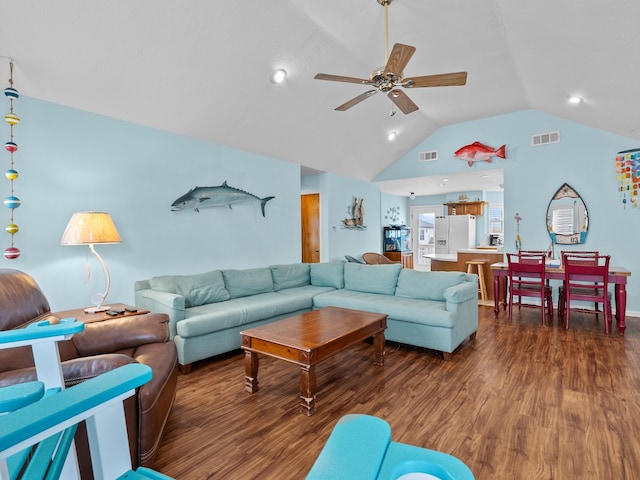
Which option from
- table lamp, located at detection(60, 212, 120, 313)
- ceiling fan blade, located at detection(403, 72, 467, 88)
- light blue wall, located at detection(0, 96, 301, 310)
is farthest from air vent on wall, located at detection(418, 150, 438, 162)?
table lamp, located at detection(60, 212, 120, 313)

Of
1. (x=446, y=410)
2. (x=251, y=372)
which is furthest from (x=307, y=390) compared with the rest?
(x=446, y=410)

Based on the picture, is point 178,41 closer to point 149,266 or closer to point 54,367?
point 149,266

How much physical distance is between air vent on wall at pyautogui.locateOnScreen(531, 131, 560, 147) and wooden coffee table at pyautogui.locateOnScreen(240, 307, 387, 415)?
4.49m

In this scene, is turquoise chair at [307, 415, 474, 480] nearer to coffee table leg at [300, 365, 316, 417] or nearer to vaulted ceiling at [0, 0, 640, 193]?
coffee table leg at [300, 365, 316, 417]

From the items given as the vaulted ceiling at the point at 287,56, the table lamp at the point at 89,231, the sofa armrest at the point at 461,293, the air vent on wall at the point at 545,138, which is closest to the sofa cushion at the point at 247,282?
the table lamp at the point at 89,231

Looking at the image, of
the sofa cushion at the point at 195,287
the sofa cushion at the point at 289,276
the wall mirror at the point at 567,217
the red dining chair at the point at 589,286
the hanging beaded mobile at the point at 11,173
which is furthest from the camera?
the wall mirror at the point at 567,217

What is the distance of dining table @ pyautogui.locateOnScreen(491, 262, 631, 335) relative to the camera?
400 cm

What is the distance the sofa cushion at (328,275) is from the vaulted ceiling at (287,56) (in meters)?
1.90

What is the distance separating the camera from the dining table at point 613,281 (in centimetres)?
400

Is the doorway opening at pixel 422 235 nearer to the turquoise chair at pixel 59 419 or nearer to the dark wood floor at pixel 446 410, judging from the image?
the dark wood floor at pixel 446 410

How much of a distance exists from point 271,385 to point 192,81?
2919mm

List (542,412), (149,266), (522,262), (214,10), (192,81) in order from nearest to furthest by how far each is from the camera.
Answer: (542,412) → (214,10) → (192,81) → (149,266) → (522,262)

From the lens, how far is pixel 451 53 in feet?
12.7

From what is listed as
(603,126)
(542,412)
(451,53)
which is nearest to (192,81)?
(451,53)
